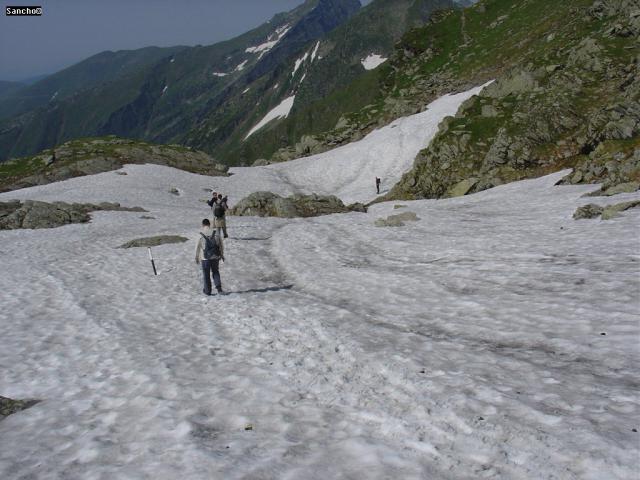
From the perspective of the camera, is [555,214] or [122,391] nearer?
[122,391]

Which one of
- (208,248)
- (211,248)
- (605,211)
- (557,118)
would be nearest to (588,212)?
(605,211)

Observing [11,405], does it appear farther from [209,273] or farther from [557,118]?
[557,118]

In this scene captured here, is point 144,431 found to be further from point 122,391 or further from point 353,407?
point 353,407

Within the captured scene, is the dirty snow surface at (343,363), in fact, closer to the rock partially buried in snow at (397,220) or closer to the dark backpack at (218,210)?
the dark backpack at (218,210)

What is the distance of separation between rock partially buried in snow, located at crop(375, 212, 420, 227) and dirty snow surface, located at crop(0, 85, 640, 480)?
6.98 meters

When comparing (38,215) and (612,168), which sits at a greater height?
(38,215)

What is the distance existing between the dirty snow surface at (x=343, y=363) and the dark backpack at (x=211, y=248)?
1866mm

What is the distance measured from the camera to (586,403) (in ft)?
24.9

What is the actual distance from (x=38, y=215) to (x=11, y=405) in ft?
122

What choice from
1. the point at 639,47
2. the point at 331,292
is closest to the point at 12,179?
the point at 331,292

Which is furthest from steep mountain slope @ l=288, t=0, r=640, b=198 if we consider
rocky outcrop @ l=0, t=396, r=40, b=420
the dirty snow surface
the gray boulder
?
rocky outcrop @ l=0, t=396, r=40, b=420

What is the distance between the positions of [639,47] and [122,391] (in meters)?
70.7

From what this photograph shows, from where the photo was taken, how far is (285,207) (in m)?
45.7

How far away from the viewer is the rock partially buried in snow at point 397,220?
103 ft
